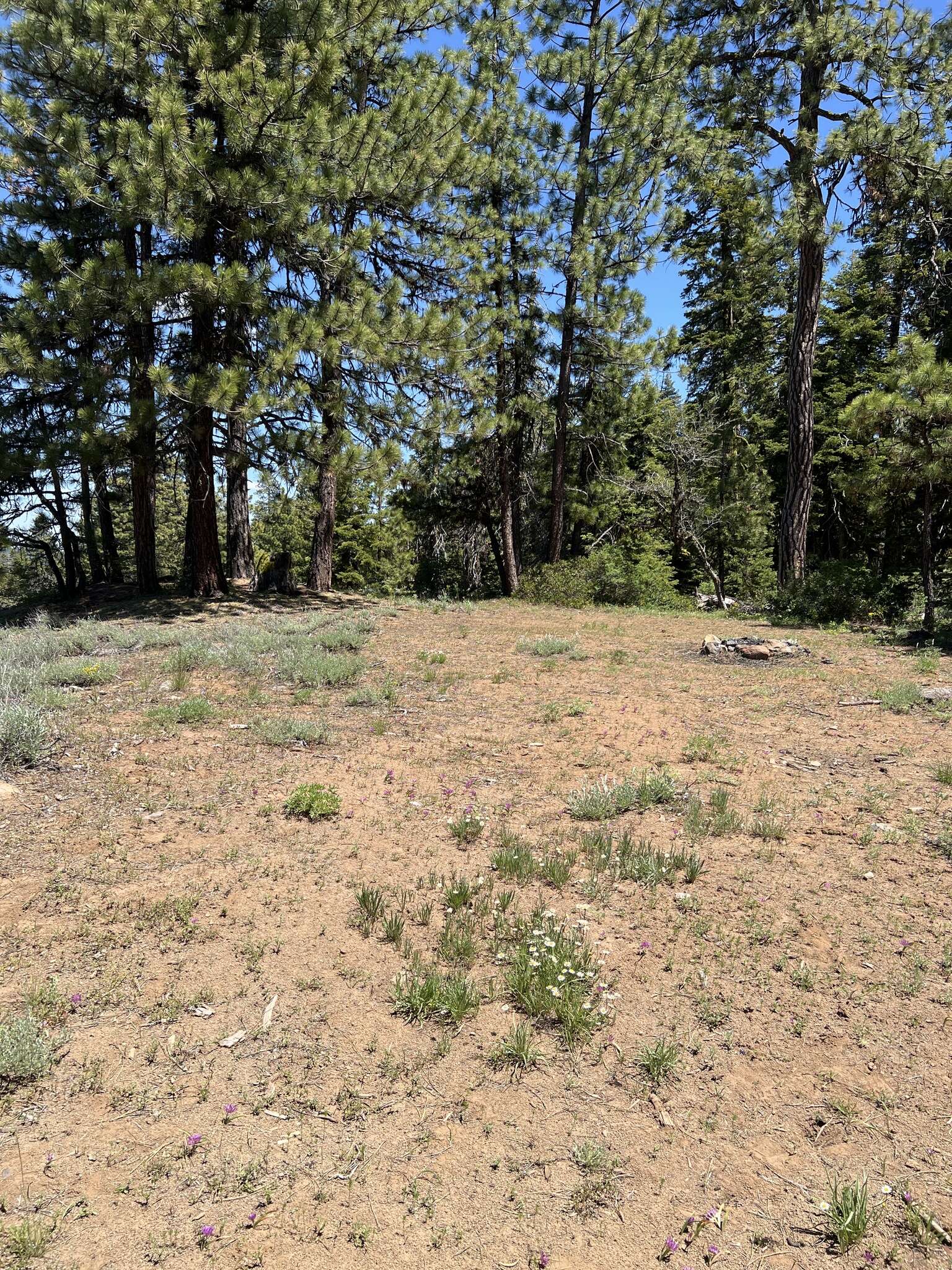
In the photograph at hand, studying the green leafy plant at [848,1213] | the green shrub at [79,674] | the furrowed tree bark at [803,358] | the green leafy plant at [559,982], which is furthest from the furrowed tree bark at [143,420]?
A: the furrowed tree bark at [803,358]

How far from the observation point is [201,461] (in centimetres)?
1216

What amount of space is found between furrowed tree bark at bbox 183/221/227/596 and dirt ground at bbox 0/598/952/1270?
7125mm

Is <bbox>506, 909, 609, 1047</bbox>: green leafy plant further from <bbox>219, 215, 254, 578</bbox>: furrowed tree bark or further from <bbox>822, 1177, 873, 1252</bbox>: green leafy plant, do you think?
<bbox>219, 215, 254, 578</bbox>: furrowed tree bark

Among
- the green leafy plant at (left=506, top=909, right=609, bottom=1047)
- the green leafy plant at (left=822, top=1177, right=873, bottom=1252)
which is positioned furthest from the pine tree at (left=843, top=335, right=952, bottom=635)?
the green leafy plant at (left=822, top=1177, right=873, bottom=1252)

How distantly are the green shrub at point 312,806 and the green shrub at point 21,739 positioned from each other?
205 centimetres

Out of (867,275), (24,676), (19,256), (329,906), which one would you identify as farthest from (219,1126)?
(867,275)

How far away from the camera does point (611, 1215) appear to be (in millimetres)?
2168

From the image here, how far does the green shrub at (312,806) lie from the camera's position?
4.71 m

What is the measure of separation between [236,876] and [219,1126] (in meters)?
1.65

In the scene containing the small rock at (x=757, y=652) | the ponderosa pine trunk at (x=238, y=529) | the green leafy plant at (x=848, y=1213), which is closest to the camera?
the green leafy plant at (x=848, y=1213)

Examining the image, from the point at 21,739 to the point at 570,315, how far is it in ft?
51.4

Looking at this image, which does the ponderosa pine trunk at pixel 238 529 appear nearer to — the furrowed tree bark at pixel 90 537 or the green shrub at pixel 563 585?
the furrowed tree bark at pixel 90 537

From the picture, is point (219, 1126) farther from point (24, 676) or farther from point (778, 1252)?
point (24, 676)

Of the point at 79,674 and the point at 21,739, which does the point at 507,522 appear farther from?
the point at 21,739
